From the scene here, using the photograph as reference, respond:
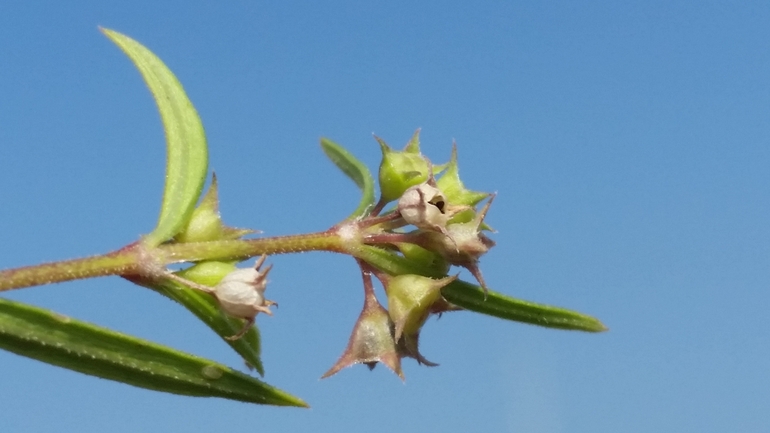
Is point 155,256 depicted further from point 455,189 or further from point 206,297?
point 455,189

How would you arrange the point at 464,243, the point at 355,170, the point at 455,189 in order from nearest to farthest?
the point at 464,243 < the point at 455,189 < the point at 355,170

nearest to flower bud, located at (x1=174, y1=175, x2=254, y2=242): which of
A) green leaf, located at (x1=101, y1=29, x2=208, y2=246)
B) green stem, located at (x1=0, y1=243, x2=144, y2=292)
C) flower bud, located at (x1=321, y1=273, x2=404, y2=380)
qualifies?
green leaf, located at (x1=101, y1=29, x2=208, y2=246)

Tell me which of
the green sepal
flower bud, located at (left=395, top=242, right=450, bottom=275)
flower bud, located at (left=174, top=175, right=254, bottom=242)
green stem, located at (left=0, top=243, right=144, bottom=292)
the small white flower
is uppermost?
the green sepal

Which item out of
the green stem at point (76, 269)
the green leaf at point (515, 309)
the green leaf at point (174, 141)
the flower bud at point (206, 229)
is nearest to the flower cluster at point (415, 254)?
the green leaf at point (515, 309)

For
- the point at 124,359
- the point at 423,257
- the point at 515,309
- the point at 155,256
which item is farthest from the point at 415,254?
the point at 124,359

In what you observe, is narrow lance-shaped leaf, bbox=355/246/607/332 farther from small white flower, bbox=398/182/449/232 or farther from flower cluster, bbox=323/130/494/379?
small white flower, bbox=398/182/449/232

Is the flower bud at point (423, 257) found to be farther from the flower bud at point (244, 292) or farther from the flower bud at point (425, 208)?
the flower bud at point (244, 292)
